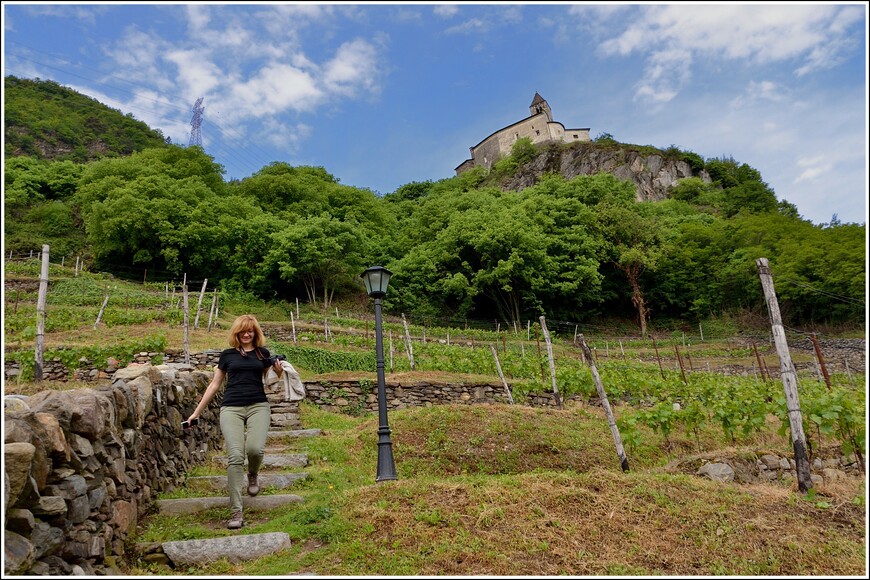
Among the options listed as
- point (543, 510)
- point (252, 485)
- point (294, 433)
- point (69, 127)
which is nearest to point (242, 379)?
point (252, 485)

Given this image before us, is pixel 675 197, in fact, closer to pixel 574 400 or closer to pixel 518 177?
pixel 518 177

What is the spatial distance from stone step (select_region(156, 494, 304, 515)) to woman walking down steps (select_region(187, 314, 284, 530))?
0.26 m

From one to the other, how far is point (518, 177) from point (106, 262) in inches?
1811

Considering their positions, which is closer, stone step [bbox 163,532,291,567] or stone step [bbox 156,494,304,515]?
stone step [bbox 163,532,291,567]

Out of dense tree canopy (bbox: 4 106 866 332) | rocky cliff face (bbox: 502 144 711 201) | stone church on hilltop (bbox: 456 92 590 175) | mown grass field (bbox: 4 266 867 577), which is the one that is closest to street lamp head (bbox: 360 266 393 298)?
mown grass field (bbox: 4 266 867 577)

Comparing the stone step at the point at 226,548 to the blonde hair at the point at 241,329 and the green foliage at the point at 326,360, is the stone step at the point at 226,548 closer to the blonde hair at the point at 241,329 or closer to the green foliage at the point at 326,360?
the blonde hair at the point at 241,329

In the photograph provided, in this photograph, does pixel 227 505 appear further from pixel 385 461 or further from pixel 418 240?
pixel 418 240

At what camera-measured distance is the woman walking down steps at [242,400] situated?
13.8 ft

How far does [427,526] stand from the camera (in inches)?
161

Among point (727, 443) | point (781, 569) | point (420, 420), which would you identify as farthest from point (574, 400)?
point (781, 569)

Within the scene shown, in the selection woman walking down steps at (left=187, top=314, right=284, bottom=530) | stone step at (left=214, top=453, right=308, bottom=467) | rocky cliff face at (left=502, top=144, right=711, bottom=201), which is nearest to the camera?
woman walking down steps at (left=187, top=314, right=284, bottom=530)

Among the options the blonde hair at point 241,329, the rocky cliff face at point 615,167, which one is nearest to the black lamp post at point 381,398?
the blonde hair at point 241,329

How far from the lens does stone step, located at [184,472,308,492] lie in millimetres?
5168

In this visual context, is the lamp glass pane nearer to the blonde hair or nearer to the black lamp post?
the black lamp post
